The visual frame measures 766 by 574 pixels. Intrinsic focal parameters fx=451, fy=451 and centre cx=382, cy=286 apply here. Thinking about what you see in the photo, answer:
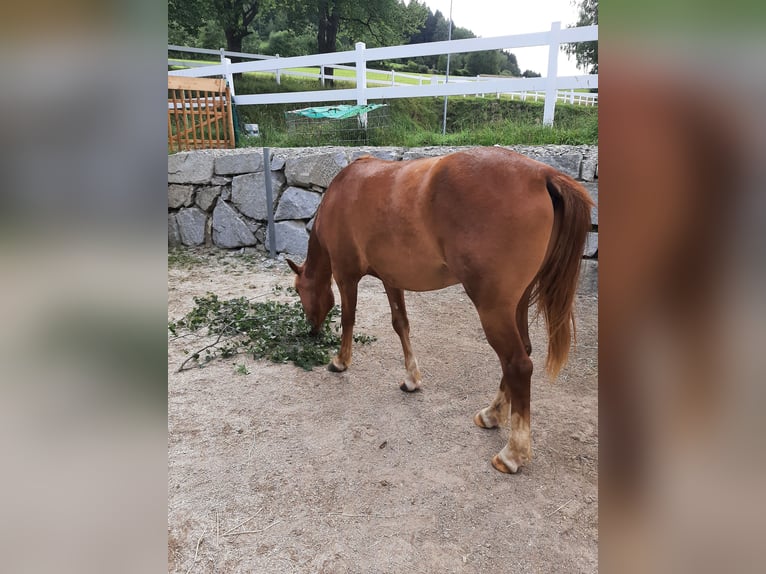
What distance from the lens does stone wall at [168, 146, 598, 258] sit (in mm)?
5941

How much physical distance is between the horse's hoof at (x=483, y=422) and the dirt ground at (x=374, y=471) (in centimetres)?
4

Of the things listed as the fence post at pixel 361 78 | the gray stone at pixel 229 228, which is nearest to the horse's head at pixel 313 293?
the gray stone at pixel 229 228

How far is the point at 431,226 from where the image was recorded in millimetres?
2229

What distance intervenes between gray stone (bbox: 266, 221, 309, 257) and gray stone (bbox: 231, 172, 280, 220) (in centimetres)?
32

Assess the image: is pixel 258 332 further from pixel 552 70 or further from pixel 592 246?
pixel 552 70

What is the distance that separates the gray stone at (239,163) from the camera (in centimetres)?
629

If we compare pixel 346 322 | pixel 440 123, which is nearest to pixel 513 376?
pixel 346 322

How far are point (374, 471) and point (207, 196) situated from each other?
5.56 m

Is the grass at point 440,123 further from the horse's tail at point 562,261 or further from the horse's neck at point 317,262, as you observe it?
the horse's neck at point 317,262
